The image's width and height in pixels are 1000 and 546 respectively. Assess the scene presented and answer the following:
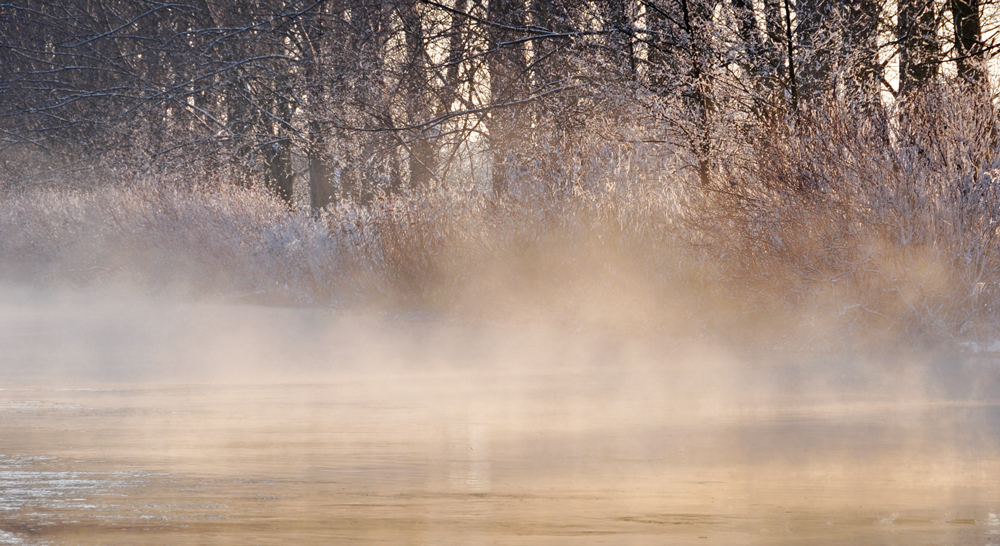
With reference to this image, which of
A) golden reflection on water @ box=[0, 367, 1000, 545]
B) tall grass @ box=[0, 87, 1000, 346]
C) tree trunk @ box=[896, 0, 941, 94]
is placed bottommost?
golden reflection on water @ box=[0, 367, 1000, 545]

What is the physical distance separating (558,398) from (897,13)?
27.6 feet

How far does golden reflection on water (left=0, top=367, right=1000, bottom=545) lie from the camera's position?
3617 mm

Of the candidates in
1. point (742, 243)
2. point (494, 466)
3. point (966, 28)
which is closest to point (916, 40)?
point (966, 28)

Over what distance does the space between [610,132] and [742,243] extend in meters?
3.38

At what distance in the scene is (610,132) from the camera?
38.3 feet

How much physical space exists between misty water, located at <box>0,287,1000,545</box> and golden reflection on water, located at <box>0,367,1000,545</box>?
0.05 ft

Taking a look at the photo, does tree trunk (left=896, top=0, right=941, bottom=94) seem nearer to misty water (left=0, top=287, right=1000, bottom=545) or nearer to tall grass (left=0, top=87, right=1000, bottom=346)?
tall grass (left=0, top=87, right=1000, bottom=346)

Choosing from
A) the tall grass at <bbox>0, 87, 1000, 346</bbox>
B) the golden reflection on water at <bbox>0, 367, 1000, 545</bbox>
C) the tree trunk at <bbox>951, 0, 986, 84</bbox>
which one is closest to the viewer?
the golden reflection on water at <bbox>0, 367, 1000, 545</bbox>

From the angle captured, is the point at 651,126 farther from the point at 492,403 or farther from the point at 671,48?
the point at 492,403

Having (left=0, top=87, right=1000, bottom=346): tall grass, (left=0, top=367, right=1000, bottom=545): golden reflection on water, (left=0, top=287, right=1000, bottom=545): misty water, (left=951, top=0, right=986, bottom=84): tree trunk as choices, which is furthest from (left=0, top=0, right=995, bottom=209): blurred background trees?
(left=0, top=367, right=1000, bottom=545): golden reflection on water

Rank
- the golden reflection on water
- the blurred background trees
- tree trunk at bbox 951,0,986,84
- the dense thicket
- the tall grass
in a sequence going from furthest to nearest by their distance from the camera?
tree trunk at bbox 951,0,986,84 < the blurred background trees < the dense thicket < the tall grass < the golden reflection on water

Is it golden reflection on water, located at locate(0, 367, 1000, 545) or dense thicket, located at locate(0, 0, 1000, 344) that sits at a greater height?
dense thicket, located at locate(0, 0, 1000, 344)

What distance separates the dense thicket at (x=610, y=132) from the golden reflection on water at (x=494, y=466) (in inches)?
77.4

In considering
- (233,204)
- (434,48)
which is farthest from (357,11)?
(233,204)
